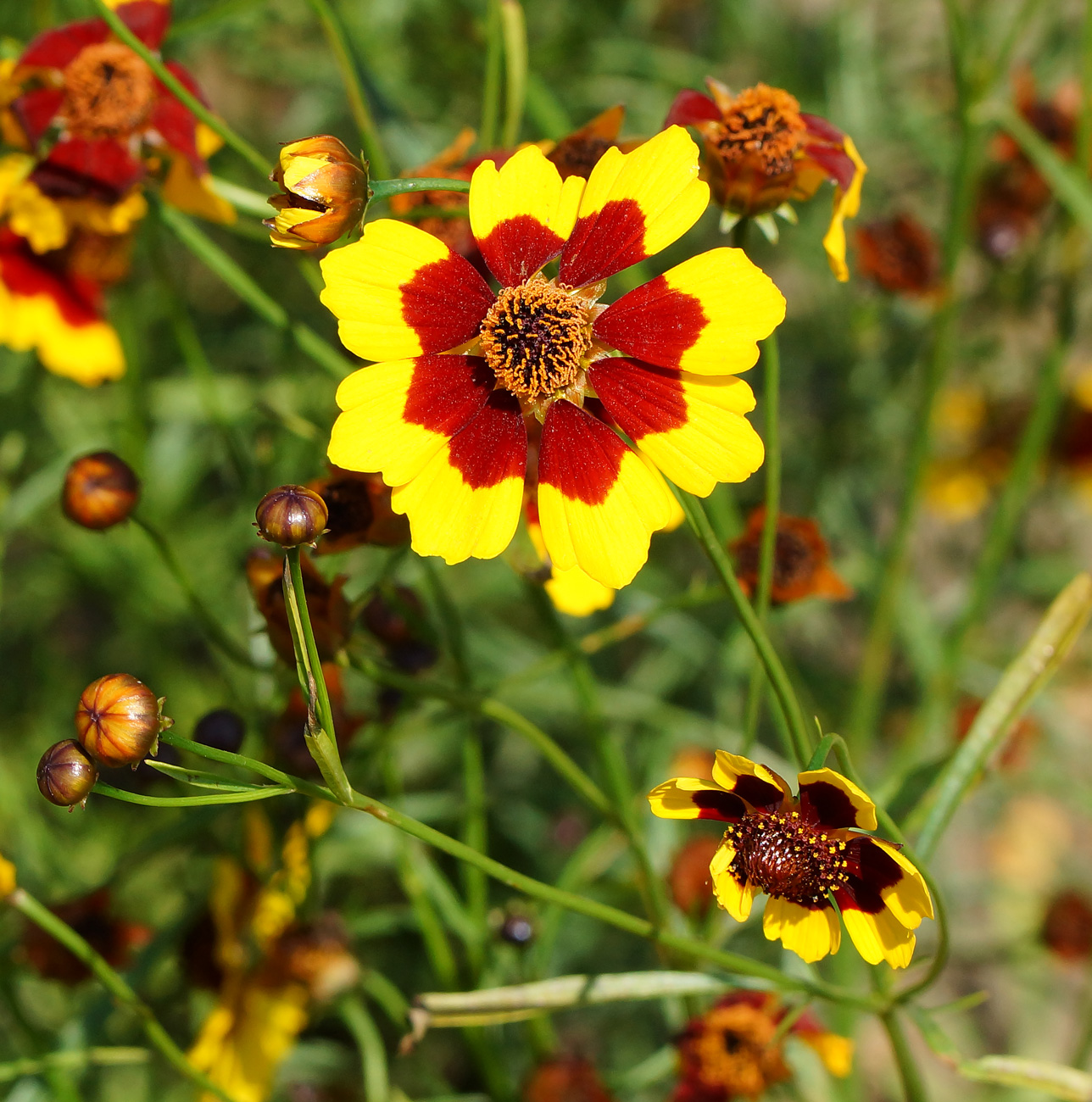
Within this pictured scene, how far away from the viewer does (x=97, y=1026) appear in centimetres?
145

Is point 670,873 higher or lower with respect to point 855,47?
lower

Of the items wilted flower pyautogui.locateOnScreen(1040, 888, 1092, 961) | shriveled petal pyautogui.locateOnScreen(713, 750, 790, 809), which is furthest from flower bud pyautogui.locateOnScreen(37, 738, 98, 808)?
wilted flower pyautogui.locateOnScreen(1040, 888, 1092, 961)

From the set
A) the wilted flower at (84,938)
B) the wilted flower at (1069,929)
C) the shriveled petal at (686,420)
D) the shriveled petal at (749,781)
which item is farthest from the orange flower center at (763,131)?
the wilted flower at (1069,929)

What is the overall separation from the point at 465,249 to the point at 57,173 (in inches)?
20.5

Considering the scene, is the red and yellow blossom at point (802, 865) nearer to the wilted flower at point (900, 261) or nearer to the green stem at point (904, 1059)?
the green stem at point (904, 1059)

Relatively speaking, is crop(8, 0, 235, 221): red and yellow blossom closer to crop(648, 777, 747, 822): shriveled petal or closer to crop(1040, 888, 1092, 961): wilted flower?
crop(648, 777, 747, 822): shriveled petal

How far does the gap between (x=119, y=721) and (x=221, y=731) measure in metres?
0.36

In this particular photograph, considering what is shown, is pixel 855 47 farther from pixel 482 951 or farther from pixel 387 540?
pixel 482 951

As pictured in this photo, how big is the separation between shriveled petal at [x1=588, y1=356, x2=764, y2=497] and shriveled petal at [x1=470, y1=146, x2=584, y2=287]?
13 cm

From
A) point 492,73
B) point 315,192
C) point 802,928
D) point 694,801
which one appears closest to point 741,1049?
point 802,928

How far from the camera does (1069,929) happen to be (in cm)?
216

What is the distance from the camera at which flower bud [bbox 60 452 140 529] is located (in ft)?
4.11

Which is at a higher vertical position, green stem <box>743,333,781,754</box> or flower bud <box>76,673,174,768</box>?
green stem <box>743,333,781,754</box>

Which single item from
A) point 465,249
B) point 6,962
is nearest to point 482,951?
point 6,962
